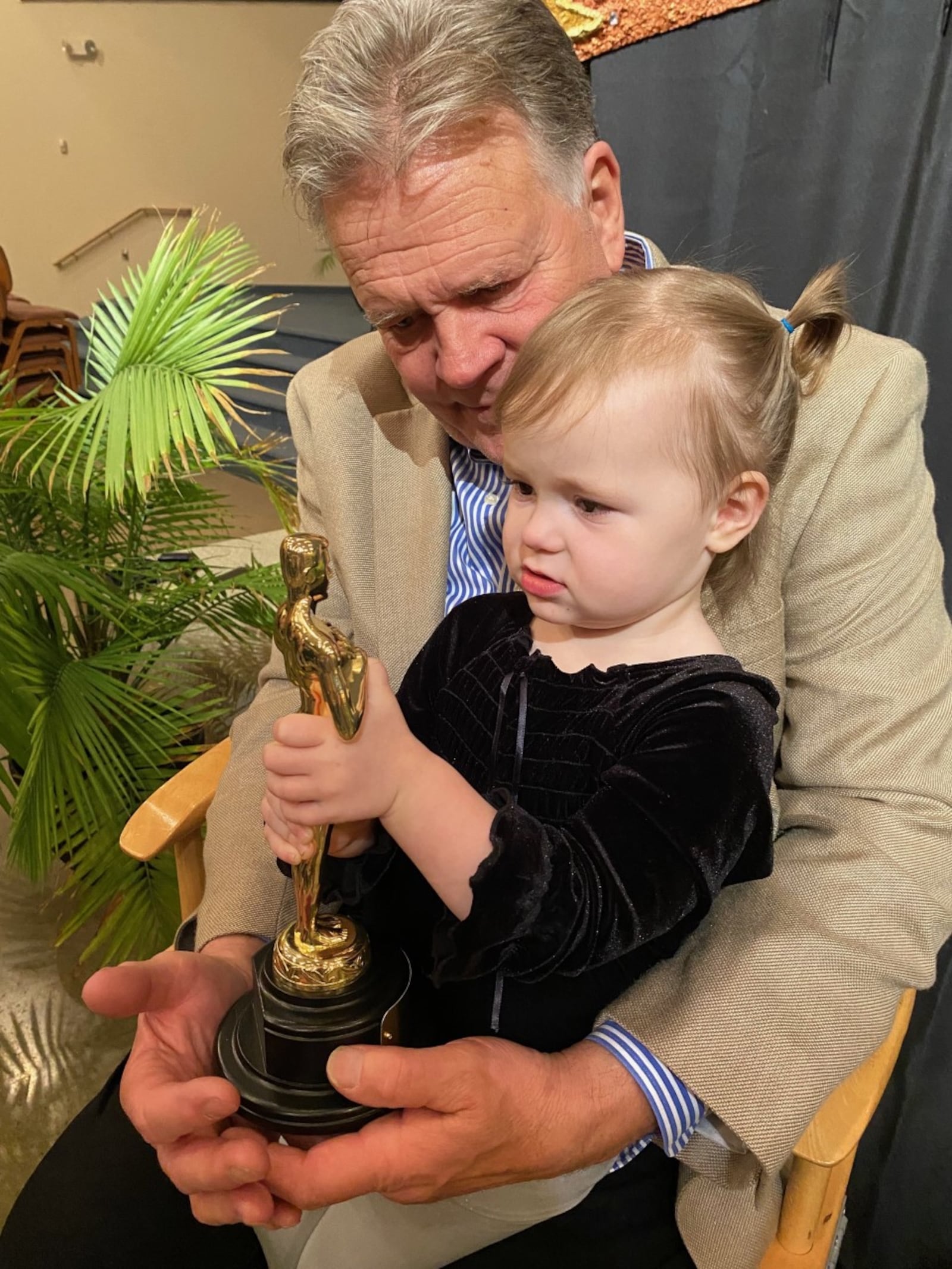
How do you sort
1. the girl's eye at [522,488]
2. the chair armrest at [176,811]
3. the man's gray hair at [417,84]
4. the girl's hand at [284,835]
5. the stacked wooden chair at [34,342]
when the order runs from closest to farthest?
the girl's hand at [284,835] → the girl's eye at [522,488] → the man's gray hair at [417,84] → the chair armrest at [176,811] → the stacked wooden chair at [34,342]

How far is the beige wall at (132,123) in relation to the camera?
742cm

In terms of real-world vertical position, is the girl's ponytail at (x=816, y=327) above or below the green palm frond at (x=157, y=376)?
above

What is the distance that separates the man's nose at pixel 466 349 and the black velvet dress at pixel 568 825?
0.87 feet

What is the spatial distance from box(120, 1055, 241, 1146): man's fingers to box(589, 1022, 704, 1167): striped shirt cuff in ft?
1.24

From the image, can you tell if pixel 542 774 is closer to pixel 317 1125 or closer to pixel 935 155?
pixel 317 1125

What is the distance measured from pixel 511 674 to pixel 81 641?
5.41ft

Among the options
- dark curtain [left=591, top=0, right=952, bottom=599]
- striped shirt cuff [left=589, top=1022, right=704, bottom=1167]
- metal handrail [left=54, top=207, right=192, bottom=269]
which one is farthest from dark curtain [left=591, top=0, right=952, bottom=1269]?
metal handrail [left=54, top=207, right=192, bottom=269]

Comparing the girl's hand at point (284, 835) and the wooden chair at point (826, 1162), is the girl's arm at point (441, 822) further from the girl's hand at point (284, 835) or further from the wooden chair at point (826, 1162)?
the wooden chair at point (826, 1162)

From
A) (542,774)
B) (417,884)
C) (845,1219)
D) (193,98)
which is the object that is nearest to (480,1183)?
(417,884)

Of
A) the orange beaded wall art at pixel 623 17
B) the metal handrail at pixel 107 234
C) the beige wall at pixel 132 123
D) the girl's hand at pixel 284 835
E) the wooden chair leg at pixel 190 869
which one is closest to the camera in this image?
the girl's hand at pixel 284 835

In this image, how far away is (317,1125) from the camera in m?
0.84

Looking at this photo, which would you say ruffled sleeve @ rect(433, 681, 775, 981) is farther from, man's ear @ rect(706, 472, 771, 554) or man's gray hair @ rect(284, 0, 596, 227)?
man's gray hair @ rect(284, 0, 596, 227)

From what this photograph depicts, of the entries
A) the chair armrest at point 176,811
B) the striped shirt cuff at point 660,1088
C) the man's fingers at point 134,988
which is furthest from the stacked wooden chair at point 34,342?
the striped shirt cuff at point 660,1088

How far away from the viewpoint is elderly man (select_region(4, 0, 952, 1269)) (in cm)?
95
